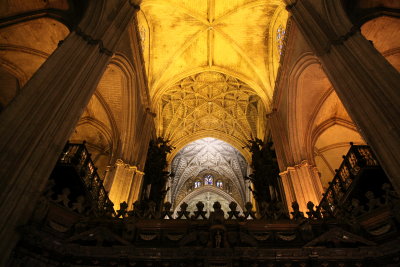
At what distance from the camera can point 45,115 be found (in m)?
4.66

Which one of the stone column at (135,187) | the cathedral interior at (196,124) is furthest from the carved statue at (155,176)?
the stone column at (135,187)

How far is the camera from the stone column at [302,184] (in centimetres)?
916

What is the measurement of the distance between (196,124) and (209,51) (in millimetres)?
5002

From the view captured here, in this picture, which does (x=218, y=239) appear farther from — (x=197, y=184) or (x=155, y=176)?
(x=197, y=184)

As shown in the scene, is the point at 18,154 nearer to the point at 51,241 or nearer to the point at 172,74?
the point at 51,241

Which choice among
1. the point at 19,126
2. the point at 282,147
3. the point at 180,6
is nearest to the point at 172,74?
the point at 180,6

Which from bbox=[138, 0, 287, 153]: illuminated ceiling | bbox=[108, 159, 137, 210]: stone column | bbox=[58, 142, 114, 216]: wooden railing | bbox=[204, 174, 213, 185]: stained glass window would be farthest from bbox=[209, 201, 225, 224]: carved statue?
bbox=[204, 174, 213, 185]: stained glass window

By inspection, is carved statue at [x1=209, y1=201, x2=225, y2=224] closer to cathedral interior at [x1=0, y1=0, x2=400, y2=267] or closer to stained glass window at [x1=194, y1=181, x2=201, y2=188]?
cathedral interior at [x1=0, y1=0, x2=400, y2=267]

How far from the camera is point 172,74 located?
14578 millimetres

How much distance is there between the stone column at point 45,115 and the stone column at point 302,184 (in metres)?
7.00

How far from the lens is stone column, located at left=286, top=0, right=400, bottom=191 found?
14.9 feet

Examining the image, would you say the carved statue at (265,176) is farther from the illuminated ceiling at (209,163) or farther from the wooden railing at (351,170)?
the illuminated ceiling at (209,163)

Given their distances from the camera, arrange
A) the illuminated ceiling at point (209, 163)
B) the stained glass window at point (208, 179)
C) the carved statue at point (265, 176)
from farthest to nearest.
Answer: the stained glass window at point (208, 179) → the illuminated ceiling at point (209, 163) → the carved statue at point (265, 176)

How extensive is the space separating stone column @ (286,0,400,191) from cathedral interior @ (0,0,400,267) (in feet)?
0.09
